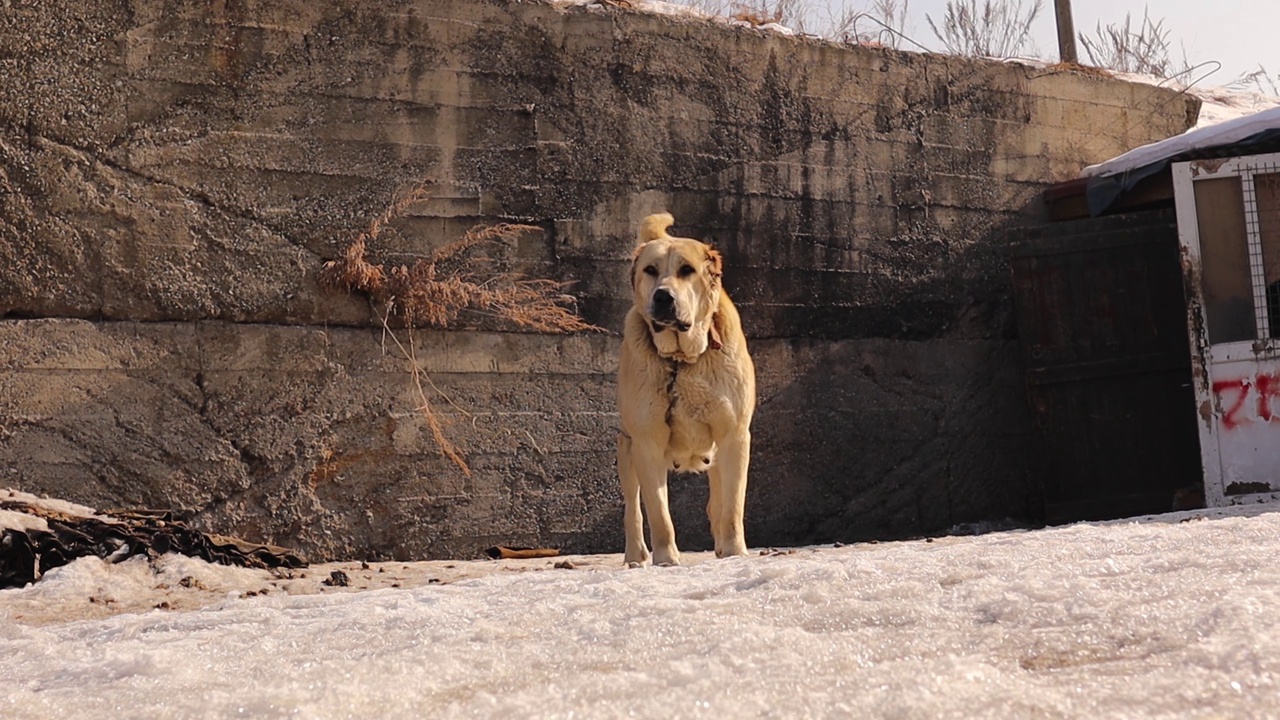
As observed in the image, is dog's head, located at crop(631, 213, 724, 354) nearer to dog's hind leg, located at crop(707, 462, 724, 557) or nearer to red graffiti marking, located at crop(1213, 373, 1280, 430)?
dog's hind leg, located at crop(707, 462, 724, 557)

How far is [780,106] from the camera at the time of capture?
8602 mm

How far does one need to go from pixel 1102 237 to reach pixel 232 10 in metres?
5.79

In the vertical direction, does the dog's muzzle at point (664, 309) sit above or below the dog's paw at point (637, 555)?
above

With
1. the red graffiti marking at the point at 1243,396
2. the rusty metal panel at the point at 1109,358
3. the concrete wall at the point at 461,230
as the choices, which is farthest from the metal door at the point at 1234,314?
the concrete wall at the point at 461,230

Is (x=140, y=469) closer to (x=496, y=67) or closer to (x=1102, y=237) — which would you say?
(x=496, y=67)

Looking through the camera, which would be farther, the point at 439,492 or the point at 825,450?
the point at 825,450

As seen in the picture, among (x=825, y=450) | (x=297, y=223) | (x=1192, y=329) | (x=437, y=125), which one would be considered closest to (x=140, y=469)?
(x=297, y=223)

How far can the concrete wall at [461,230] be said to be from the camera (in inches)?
272

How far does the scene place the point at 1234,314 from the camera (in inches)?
322

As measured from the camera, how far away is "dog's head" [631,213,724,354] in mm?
5801

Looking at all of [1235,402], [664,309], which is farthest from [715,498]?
[1235,402]

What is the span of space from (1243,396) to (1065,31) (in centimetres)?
633

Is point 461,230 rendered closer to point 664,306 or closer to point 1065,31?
point 664,306

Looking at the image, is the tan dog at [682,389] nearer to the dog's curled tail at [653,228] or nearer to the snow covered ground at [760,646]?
the dog's curled tail at [653,228]
